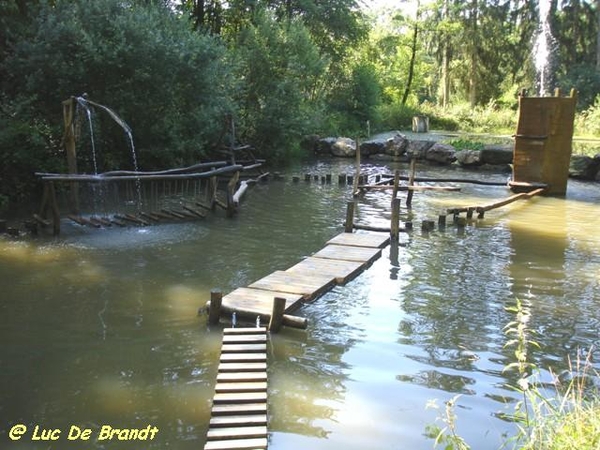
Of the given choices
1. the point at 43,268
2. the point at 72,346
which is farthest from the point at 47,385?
the point at 43,268

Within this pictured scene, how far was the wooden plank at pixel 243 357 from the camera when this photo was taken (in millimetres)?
5500

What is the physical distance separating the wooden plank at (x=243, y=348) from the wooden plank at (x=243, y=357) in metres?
0.10

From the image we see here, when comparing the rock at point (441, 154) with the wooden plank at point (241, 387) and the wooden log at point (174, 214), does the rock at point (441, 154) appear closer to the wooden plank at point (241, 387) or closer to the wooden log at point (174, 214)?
the wooden log at point (174, 214)

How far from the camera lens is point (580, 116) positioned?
30375 millimetres

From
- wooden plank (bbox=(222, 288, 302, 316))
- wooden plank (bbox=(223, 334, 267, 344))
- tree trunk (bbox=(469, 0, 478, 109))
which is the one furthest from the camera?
tree trunk (bbox=(469, 0, 478, 109))

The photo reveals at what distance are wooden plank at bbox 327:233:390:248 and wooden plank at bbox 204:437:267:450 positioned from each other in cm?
634

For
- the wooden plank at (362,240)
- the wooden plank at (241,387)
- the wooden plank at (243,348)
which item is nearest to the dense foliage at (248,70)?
the wooden plank at (362,240)

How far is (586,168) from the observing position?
21578 millimetres

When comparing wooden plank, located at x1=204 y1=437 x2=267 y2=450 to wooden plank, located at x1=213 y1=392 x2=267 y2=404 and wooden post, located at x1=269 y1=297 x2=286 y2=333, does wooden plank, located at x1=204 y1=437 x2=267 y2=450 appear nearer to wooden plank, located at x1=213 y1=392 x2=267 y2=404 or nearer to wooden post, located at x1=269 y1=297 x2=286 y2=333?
wooden plank, located at x1=213 y1=392 x2=267 y2=404

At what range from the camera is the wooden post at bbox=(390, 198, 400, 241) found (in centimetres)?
1101

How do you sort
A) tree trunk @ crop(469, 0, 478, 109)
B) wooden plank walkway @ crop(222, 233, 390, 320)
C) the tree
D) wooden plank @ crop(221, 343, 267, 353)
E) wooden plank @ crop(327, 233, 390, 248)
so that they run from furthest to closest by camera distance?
tree trunk @ crop(469, 0, 478, 109) → the tree → wooden plank @ crop(327, 233, 390, 248) → wooden plank walkway @ crop(222, 233, 390, 320) → wooden plank @ crop(221, 343, 267, 353)

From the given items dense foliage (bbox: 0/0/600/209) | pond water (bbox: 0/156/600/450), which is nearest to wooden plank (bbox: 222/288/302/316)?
pond water (bbox: 0/156/600/450)

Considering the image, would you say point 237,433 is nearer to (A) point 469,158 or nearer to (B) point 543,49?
(A) point 469,158

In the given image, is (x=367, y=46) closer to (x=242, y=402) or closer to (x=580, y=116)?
(x=580, y=116)
